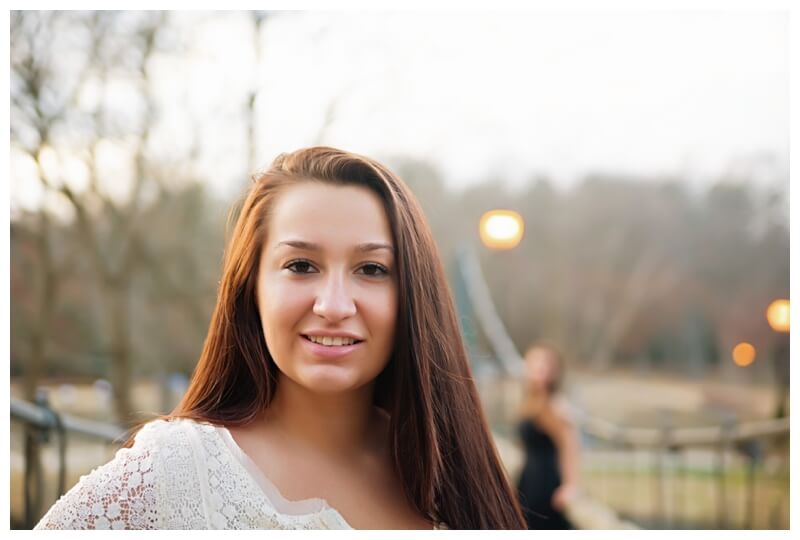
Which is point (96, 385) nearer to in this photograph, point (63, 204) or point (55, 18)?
point (63, 204)

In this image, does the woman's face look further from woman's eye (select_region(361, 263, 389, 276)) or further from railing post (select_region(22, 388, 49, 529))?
railing post (select_region(22, 388, 49, 529))

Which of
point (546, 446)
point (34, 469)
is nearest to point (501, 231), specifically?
point (546, 446)

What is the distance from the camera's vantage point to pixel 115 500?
3.43 feet

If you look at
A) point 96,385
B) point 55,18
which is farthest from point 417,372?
point 96,385

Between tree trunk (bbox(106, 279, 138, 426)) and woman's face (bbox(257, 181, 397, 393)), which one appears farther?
tree trunk (bbox(106, 279, 138, 426))

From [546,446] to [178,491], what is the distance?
2.80m

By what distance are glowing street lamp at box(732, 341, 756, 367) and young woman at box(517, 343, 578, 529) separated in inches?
111

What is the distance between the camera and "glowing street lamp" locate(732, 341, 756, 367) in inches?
236

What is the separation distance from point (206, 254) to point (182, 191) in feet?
1.42

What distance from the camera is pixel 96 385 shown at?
4.95 m

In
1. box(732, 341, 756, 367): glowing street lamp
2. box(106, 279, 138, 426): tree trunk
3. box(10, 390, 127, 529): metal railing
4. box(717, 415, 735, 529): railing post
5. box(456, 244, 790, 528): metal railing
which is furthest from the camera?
box(732, 341, 756, 367): glowing street lamp

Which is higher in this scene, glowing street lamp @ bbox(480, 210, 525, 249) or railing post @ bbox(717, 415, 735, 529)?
glowing street lamp @ bbox(480, 210, 525, 249)

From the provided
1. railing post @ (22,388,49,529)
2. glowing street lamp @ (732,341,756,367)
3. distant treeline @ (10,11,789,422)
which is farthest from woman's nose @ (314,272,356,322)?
glowing street lamp @ (732,341,756,367)

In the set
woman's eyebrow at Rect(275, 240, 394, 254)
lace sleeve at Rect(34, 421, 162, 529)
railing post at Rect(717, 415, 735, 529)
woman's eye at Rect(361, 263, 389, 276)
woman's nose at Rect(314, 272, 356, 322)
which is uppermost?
woman's eyebrow at Rect(275, 240, 394, 254)
